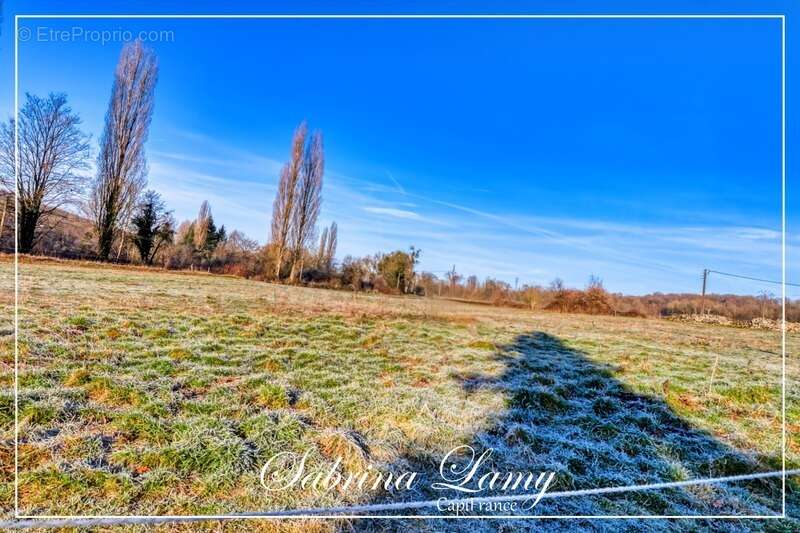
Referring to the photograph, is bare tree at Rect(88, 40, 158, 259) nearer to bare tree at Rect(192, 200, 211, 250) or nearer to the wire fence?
bare tree at Rect(192, 200, 211, 250)

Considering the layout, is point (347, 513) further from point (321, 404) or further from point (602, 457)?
point (602, 457)

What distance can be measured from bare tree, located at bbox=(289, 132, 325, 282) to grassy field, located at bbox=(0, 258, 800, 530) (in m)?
0.75

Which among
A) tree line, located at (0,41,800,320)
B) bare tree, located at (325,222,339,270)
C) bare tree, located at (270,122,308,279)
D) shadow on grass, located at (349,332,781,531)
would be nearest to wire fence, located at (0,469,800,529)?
shadow on grass, located at (349,332,781,531)

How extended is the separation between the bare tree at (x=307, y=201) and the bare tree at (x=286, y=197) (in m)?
0.06

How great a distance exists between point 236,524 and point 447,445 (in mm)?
1219

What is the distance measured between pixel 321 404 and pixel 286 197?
Answer: 246 centimetres

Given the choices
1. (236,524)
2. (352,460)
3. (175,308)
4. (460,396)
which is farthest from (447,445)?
(175,308)

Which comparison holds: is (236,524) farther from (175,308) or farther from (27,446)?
(175,308)

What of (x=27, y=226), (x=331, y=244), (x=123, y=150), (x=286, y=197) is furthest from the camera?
(x=286, y=197)

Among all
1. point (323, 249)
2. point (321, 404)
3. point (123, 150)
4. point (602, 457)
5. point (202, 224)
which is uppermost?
point (123, 150)

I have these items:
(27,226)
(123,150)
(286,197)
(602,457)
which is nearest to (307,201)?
(286,197)

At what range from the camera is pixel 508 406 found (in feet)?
9.12

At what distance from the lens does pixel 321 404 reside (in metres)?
2.47

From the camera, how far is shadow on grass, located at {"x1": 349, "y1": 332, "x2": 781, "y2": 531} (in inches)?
66.2
